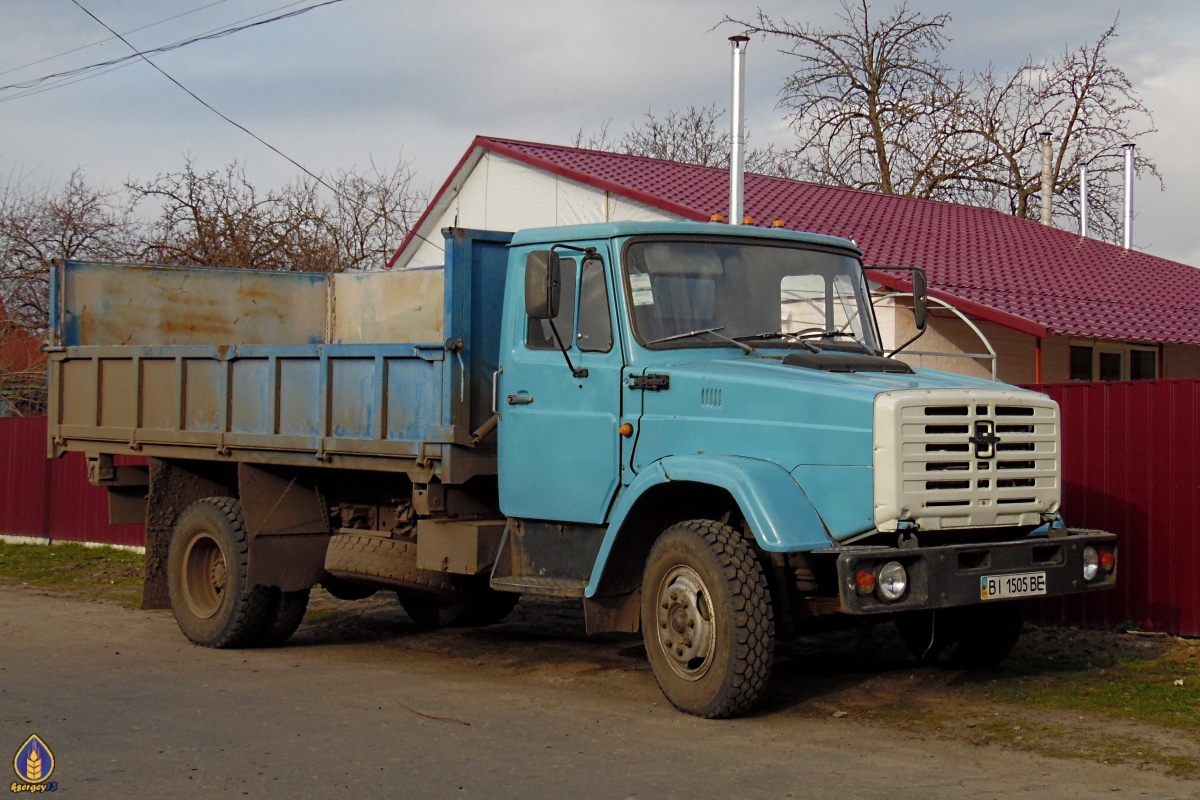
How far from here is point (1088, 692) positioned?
7.16 metres

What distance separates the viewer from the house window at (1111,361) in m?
16.9

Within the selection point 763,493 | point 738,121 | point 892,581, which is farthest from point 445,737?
point 738,121

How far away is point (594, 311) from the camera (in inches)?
281

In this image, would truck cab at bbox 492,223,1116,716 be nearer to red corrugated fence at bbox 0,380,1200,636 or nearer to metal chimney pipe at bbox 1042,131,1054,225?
red corrugated fence at bbox 0,380,1200,636

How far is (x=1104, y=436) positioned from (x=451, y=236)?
15.9 feet

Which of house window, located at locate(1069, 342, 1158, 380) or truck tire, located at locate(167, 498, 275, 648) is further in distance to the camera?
house window, located at locate(1069, 342, 1158, 380)

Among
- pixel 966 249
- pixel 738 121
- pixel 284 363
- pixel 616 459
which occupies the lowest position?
pixel 616 459

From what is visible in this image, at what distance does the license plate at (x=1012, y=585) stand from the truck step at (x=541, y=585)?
6.81 ft

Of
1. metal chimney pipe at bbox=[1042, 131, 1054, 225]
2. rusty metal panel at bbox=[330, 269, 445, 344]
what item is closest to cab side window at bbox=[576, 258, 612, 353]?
rusty metal panel at bbox=[330, 269, 445, 344]

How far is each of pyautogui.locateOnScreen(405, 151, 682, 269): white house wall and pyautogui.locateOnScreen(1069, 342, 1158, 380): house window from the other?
555cm

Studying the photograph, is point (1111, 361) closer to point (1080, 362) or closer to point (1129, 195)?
point (1080, 362)

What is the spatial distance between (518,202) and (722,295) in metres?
13.1

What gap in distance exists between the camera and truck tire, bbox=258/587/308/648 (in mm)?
9266

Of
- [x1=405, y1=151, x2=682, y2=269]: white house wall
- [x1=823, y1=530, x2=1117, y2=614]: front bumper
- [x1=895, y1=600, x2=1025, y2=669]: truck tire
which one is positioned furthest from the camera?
[x1=405, y1=151, x2=682, y2=269]: white house wall
